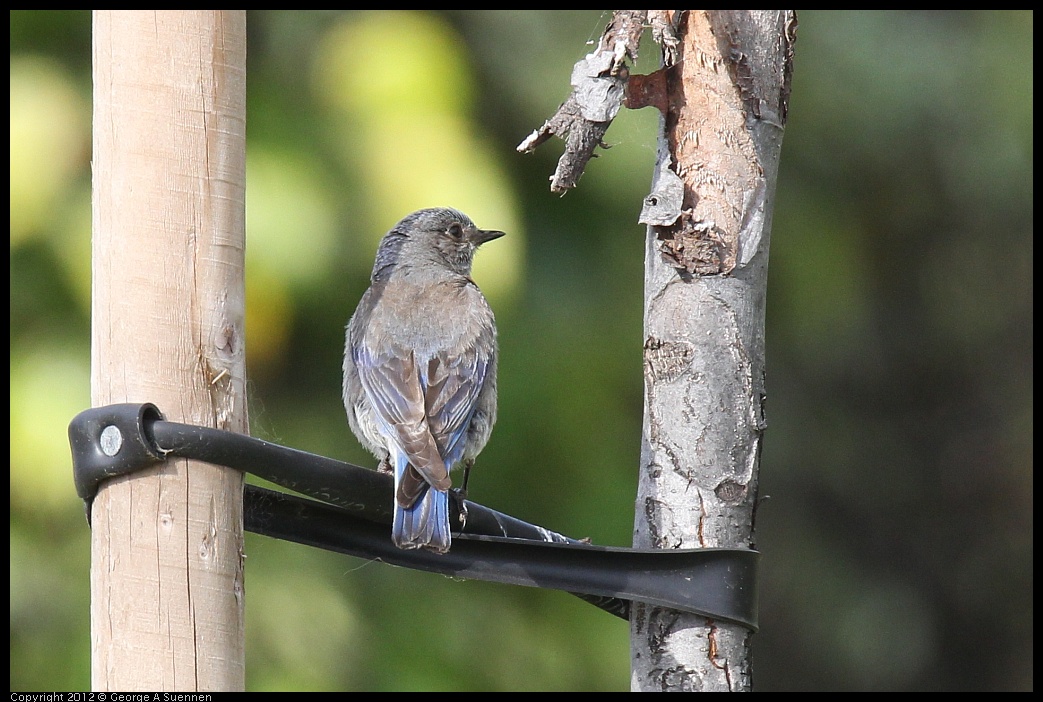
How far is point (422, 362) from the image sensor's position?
13.9ft

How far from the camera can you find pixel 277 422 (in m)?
5.82

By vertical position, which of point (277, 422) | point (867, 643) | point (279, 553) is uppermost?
point (277, 422)

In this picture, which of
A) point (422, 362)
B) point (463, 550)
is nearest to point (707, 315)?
point (463, 550)

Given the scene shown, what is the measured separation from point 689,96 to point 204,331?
1318 mm

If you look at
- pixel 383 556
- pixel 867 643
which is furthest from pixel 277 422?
pixel 867 643

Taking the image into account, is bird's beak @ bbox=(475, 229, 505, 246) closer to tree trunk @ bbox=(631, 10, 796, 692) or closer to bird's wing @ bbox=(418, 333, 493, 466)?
bird's wing @ bbox=(418, 333, 493, 466)

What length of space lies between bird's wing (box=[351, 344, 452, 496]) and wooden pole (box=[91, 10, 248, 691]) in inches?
31.1

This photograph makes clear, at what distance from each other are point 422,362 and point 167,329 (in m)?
1.54

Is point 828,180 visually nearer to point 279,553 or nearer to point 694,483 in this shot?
point 279,553

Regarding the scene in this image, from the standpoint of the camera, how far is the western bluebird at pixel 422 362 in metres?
3.86

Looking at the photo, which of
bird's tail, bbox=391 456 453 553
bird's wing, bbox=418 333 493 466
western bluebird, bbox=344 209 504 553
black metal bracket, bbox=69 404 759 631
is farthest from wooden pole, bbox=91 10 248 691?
bird's wing, bbox=418 333 493 466

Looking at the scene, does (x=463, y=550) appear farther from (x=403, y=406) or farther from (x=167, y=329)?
(x=403, y=406)

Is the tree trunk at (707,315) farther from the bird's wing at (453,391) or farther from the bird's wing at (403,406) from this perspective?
the bird's wing at (453,391)

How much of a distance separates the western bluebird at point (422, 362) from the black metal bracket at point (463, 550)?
0.31m
